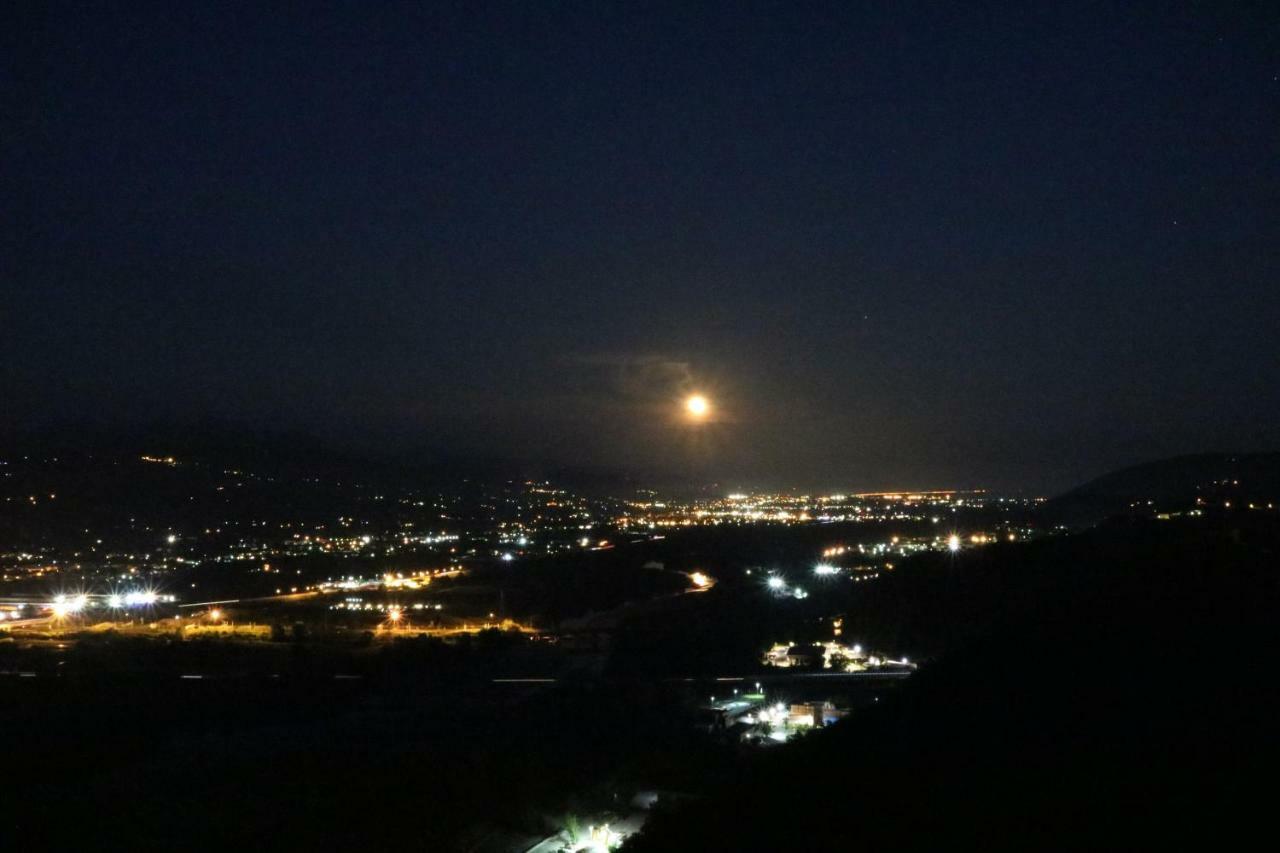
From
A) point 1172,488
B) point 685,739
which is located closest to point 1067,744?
point 685,739

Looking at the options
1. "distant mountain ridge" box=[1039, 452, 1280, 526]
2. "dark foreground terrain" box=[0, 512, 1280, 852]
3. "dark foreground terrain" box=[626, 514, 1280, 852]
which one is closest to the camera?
"dark foreground terrain" box=[626, 514, 1280, 852]

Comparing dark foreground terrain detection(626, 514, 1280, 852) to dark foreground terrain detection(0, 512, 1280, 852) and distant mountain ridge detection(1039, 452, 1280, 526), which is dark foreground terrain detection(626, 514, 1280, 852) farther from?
distant mountain ridge detection(1039, 452, 1280, 526)

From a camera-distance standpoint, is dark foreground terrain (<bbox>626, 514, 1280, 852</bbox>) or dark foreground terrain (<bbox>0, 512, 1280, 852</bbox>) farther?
dark foreground terrain (<bbox>0, 512, 1280, 852</bbox>)

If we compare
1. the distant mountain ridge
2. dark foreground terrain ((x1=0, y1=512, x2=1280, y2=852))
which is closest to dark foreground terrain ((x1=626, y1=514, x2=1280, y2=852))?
dark foreground terrain ((x1=0, y1=512, x2=1280, y2=852))

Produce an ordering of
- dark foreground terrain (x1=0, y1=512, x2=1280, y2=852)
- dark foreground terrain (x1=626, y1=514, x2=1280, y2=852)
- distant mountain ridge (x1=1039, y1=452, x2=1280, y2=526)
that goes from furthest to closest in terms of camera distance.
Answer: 1. distant mountain ridge (x1=1039, y1=452, x2=1280, y2=526)
2. dark foreground terrain (x1=0, y1=512, x2=1280, y2=852)
3. dark foreground terrain (x1=626, y1=514, x2=1280, y2=852)

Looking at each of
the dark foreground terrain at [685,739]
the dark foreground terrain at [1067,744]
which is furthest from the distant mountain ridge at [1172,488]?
the dark foreground terrain at [1067,744]

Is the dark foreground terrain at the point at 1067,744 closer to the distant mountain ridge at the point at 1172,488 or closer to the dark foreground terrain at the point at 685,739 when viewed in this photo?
the dark foreground terrain at the point at 685,739

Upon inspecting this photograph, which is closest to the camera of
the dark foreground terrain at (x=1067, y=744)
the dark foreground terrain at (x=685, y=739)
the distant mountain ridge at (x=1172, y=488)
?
the dark foreground terrain at (x=1067, y=744)

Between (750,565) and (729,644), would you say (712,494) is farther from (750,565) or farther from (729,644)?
(729,644)

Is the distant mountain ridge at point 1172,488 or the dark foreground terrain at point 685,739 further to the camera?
the distant mountain ridge at point 1172,488
